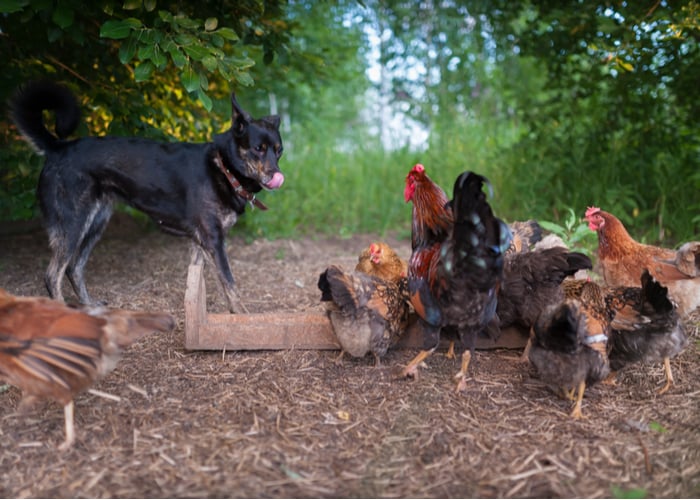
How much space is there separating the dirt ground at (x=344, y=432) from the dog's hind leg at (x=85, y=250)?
118 centimetres

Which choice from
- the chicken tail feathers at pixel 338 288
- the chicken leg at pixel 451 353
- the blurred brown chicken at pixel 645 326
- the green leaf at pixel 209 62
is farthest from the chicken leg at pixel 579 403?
the green leaf at pixel 209 62

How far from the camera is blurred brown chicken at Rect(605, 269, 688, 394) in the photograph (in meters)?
3.43

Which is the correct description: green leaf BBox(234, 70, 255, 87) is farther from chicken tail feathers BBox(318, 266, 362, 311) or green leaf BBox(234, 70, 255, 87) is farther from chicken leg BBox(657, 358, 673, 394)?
chicken leg BBox(657, 358, 673, 394)

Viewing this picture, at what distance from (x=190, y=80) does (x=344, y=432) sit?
8.48 ft

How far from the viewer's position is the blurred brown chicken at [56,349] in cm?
282

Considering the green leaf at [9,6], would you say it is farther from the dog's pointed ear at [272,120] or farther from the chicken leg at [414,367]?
the chicken leg at [414,367]

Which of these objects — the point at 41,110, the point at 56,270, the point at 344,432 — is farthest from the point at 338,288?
the point at 41,110

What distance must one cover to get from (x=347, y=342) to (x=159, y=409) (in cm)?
117

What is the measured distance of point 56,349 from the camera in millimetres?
2824

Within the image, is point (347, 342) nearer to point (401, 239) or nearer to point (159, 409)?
point (159, 409)

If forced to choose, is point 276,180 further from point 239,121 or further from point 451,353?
point 451,353

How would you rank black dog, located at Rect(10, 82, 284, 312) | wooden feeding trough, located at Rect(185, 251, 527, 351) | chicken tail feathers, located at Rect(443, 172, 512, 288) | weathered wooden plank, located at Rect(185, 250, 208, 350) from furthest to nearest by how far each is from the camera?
black dog, located at Rect(10, 82, 284, 312) < wooden feeding trough, located at Rect(185, 251, 527, 351) < weathered wooden plank, located at Rect(185, 250, 208, 350) < chicken tail feathers, located at Rect(443, 172, 512, 288)

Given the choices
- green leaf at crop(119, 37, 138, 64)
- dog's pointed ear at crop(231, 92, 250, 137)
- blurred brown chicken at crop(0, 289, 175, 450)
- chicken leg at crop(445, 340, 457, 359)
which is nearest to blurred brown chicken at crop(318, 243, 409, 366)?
chicken leg at crop(445, 340, 457, 359)

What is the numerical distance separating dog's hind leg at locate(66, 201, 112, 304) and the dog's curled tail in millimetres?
637
